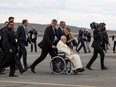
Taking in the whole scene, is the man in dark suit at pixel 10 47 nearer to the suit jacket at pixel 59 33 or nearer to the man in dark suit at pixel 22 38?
the man in dark suit at pixel 22 38

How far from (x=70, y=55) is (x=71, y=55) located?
3cm

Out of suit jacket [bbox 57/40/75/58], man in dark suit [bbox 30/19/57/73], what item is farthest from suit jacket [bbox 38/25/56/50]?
suit jacket [bbox 57/40/75/58]

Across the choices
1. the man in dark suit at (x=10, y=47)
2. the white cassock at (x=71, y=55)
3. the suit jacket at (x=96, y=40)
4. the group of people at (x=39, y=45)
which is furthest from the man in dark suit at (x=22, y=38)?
the suit jacket at (x=96, y=40)

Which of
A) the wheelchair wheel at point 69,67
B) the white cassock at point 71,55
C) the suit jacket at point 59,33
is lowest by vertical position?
the wheelchair wheel at point 69,67

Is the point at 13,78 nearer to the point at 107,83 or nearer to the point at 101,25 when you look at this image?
the point at 107,83

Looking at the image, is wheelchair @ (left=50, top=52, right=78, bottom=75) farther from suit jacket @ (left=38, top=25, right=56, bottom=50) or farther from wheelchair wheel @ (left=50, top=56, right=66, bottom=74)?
suit jacket @ (left=38, top=25, right=56, bottom=50)

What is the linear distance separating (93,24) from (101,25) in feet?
1.11

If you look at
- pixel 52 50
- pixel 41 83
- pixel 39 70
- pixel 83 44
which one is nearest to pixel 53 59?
pixel 52 50

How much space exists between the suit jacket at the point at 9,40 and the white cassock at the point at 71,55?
1.73 m

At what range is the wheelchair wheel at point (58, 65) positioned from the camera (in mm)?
16734

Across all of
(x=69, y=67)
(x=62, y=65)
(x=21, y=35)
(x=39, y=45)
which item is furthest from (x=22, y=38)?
(x=69, y=67)

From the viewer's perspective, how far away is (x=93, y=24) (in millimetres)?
18828

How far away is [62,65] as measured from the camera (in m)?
16.8

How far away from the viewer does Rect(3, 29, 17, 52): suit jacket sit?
15891 mm
